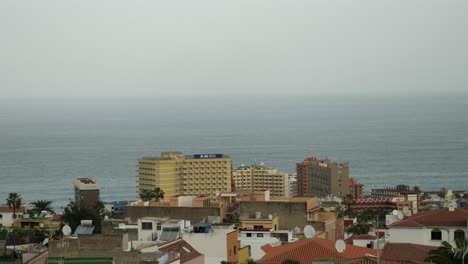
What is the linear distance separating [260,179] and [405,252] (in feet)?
309

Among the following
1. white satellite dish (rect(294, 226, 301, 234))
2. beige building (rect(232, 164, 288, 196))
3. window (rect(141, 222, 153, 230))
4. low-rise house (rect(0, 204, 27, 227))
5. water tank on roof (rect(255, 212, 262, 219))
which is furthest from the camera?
beige building (rect(232, 164, 288, 196))

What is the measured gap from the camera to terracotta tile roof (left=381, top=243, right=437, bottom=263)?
75.6ft

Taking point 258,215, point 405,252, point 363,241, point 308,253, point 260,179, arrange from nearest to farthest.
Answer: point 405,252
point 308,253
point 363,241
point 258,215
point 260,179

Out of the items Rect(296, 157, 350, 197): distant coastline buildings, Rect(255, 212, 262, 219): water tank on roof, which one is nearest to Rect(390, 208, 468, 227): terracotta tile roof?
Rect(255, 212, 262, 219): water tank on roof

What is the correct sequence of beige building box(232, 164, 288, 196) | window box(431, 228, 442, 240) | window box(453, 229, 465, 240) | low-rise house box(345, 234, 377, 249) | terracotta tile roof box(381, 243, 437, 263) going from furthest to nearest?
beige building box(232, 164, 288, 196) → low-rise house box(345, 234, 377, 249) → window box(431, 228, 442, 240) → window box(453, 229, 465, 240) → terracotta tile roof box(381, 243, 437, 263)

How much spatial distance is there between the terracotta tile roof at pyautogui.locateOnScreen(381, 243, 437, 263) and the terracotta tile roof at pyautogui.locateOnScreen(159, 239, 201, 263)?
3.73 metres

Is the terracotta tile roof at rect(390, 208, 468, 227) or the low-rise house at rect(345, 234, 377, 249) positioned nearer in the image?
the terracotta tile roof at rect(390, 208, 468, 227)

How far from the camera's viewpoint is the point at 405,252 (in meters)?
23.8

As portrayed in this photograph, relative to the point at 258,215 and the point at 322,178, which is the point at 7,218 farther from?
the point at 322,178

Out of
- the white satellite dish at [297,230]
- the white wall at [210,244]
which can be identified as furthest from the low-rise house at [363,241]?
the white satellite dish at [297,230]

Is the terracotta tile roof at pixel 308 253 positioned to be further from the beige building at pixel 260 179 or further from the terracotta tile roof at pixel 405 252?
the beige building at pixel 260 179

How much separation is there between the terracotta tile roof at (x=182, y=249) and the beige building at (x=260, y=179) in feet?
289

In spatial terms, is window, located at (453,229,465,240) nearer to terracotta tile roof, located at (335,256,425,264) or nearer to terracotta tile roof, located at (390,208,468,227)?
terracotta tile roof, located at (390,208,468,227)

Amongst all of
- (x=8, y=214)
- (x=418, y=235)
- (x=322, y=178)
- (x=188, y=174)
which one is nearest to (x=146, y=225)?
(x=418, y=235)
